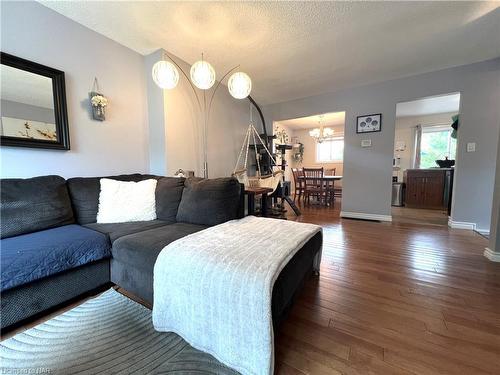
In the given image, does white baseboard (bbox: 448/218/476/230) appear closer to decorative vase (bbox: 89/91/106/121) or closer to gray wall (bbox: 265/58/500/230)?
gray wall (bbox: 265/58/500/230)

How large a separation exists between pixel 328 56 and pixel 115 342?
3.30 meters

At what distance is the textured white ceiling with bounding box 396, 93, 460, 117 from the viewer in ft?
13.3

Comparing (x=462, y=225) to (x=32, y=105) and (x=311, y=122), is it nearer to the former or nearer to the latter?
(x=311, y=122)

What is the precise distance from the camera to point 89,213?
1778 mm

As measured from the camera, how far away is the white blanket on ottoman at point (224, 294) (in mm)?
787

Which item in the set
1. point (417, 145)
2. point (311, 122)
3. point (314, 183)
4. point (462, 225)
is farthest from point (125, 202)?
point (417, 145)

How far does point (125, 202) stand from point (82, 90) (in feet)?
4.07

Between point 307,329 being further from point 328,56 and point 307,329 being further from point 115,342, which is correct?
point 328,56

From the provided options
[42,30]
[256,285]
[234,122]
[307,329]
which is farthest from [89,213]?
[234,122]

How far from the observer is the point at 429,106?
174 inches

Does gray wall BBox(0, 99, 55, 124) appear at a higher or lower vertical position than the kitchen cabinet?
higher

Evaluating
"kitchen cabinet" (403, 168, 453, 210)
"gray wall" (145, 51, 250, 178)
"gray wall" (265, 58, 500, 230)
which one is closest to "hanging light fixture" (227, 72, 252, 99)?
"gray wall" (145, 51, 250, 178)

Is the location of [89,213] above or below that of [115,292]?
above

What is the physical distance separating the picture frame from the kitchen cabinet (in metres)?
2.19
